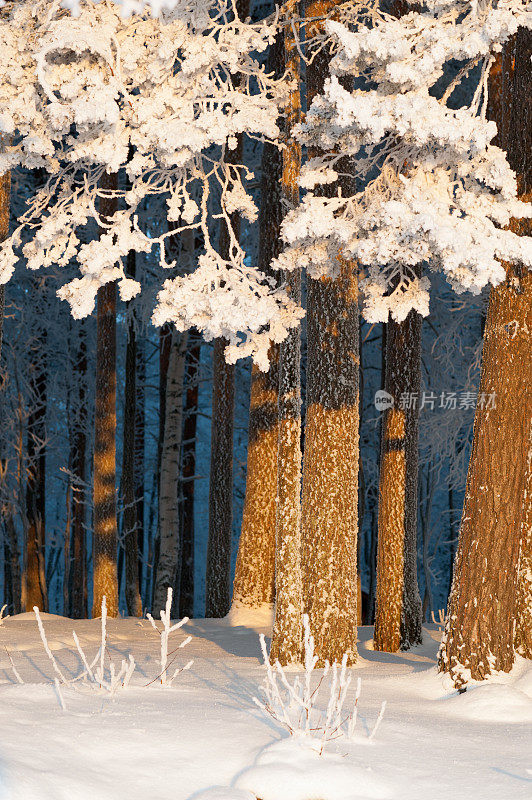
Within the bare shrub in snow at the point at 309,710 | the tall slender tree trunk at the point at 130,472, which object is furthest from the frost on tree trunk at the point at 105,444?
the bare shrub in snow at the point at 309,710

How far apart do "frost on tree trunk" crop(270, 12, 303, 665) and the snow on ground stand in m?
0.64

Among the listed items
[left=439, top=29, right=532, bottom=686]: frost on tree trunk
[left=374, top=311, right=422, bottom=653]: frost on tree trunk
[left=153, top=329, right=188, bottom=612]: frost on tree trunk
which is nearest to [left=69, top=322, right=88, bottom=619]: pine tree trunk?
[left=153, top=329, right=188, bottom=612]: frost on tree trunk

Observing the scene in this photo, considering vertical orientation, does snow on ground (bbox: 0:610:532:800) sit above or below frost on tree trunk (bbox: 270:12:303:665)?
below

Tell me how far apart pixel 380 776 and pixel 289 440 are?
3.55 m

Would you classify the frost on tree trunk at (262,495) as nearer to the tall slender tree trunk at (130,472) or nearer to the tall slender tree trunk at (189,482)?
the tall slender tree trunk at (130,472)

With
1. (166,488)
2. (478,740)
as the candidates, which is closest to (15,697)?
(478,740)

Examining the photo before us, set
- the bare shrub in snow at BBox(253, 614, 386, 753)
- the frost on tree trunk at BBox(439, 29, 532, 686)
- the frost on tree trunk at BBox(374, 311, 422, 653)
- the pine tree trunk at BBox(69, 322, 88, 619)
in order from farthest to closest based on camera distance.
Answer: the pine tree trunk at BBox(69, 322, 88, 619)
the frost on tree trunk at BBox(374, 311, 422, 653)
the frost on tree trunk at BBox(439, 29, 532, 686)
the bare shrub in snow at BBox(253, 614, 386, 753)

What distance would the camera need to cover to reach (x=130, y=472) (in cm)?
1568

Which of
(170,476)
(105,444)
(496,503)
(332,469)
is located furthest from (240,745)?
(170,476)

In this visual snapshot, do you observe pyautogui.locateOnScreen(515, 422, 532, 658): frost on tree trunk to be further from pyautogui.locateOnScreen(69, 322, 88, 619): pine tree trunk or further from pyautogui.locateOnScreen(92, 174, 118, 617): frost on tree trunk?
pyautogui.locateOnScreen(69, 322, 88, 619): pine tree trunk

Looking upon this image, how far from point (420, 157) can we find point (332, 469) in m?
2.58

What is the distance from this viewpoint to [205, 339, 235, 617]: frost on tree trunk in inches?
493

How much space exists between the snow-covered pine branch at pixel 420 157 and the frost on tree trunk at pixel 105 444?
277 inches

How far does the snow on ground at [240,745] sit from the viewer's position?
382cm
